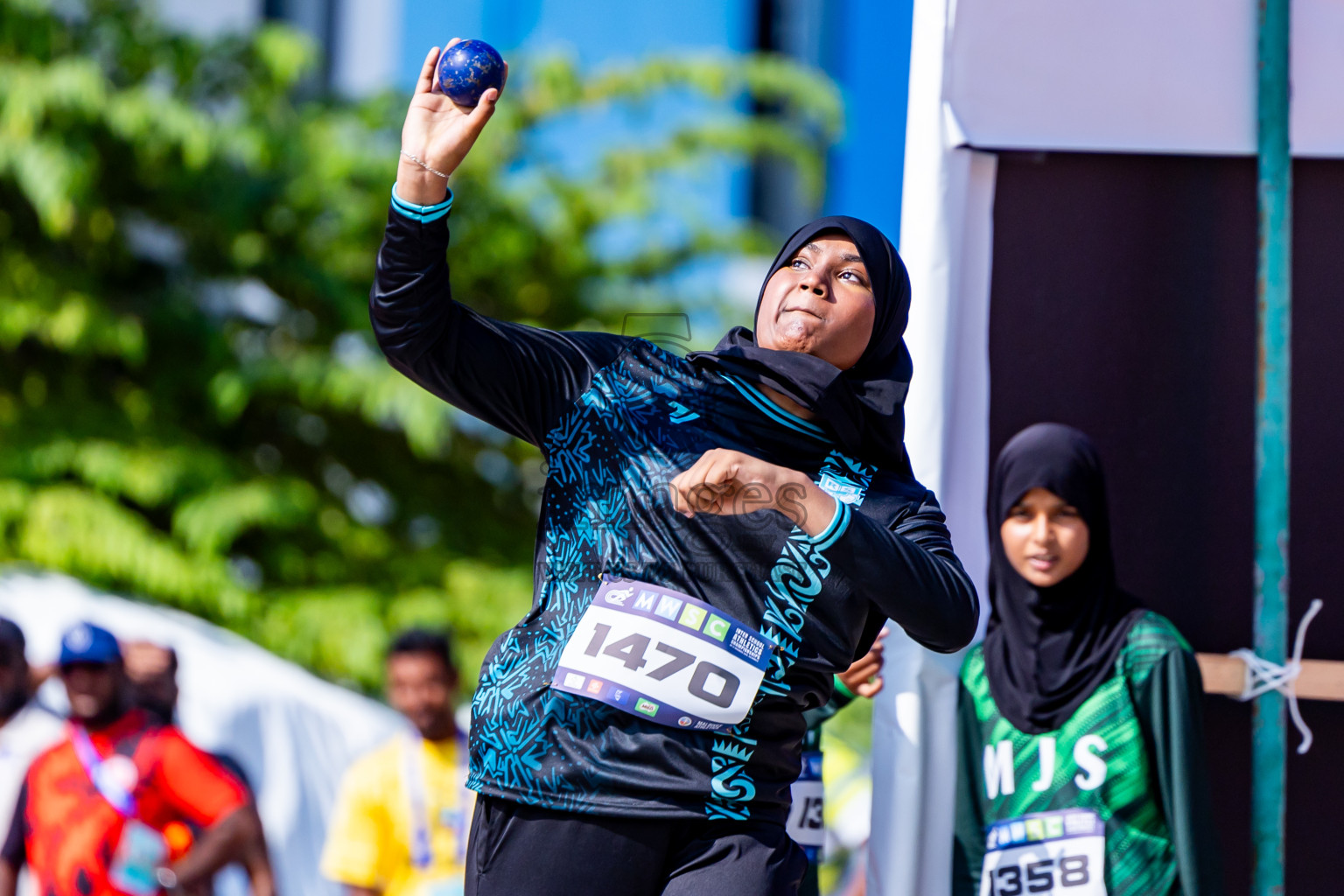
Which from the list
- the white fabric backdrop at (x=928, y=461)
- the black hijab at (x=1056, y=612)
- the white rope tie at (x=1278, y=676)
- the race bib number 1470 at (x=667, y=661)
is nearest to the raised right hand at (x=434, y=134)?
the race bib number 1470 at (x=667, y=661)

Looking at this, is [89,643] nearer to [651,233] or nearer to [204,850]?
[204,850]

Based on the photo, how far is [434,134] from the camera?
2.06 metres

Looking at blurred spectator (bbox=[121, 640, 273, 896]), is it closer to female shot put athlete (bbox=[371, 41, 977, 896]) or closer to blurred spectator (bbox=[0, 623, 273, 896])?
blurred spectator (bbox=[0, 623, 273, 896])

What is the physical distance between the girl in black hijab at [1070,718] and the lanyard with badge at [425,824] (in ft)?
5.84

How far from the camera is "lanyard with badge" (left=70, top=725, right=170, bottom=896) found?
14.5ft

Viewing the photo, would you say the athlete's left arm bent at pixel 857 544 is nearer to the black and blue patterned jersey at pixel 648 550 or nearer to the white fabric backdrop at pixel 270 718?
the black and blue patterned jersey at pixel 648 550

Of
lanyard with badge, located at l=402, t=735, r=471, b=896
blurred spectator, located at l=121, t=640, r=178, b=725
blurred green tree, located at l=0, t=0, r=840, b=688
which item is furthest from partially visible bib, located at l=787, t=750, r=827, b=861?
blurred green tree, located at l=0, t=0, r=840, b=688

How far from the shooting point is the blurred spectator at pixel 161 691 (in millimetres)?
4527

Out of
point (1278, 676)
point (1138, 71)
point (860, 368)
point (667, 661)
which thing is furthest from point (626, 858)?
point (1138, 71)

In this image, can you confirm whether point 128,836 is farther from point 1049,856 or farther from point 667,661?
point 667,661

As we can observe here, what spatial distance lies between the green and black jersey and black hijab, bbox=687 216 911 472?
88cm

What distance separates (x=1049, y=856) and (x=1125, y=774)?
0.22 metres

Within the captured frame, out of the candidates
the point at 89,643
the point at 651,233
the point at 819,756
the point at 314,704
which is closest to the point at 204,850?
the point at 89,643

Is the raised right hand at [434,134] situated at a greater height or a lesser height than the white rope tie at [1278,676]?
greater
